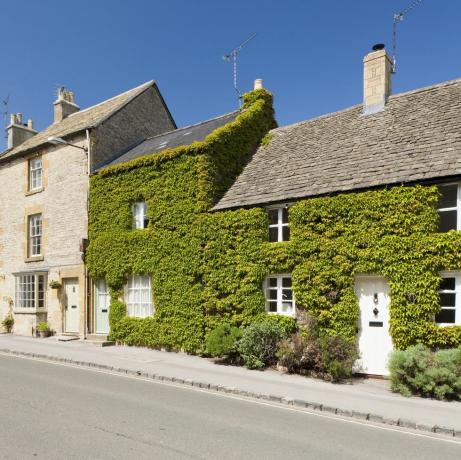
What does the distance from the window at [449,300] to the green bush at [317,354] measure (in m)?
2.29

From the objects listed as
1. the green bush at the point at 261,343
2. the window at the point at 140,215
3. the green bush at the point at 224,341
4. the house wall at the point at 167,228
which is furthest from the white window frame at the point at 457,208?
the window at the point at 140,215

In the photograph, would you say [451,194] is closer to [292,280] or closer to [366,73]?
[292,280]

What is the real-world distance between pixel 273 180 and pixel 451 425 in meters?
9.71

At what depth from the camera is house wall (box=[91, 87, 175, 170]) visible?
2092 centimetres

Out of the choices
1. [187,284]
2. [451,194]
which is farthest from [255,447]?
[187,284]

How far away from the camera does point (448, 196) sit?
11859mm

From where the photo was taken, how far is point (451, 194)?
11820mm

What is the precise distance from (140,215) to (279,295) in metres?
6.94

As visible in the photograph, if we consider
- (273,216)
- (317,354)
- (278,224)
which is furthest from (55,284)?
(317,354)

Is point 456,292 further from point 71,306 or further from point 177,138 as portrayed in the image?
point 71,306

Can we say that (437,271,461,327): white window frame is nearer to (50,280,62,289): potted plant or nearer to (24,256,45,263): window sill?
(50,280,62,289): potted plant

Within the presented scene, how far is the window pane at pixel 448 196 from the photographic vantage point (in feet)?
38.6

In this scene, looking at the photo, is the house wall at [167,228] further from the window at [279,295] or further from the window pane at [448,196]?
the window pane at [448,196]

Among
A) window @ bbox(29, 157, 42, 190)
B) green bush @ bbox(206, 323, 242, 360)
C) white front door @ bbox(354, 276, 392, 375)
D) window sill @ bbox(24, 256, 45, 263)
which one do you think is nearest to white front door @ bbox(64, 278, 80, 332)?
window sill @ bbox(24, 256, 45, 263)
